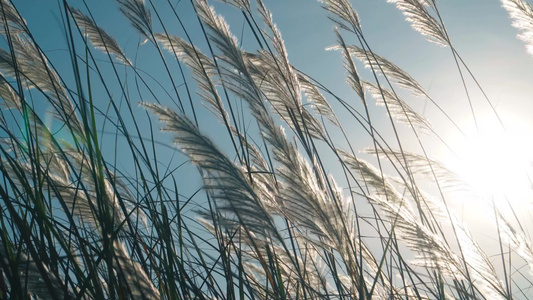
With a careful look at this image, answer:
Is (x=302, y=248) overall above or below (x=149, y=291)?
above

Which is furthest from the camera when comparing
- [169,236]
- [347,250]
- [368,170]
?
[368,170]

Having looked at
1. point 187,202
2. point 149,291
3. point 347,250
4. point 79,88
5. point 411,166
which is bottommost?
point 149,291

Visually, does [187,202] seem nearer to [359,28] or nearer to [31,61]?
[31,61]

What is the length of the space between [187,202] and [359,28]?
1.93 m

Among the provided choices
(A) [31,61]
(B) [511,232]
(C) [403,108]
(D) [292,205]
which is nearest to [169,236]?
(D) [292,205]

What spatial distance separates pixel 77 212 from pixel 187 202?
0.50 metres

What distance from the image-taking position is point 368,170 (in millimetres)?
2945

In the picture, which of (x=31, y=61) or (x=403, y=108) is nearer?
(x=31, y=61)

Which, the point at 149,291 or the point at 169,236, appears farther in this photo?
the point at 169,236

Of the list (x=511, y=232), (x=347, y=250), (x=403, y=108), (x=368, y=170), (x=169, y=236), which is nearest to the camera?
(x=347, y=250)

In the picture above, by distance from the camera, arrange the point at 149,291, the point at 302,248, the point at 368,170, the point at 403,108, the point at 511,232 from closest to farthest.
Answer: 1. the point at 149,291
2. the point at 511,232
3. the point at 302,248
4. the point at 368,170
5. the point at 403,108

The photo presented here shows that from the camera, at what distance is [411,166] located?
3.07 m

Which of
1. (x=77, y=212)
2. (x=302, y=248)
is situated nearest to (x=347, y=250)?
(x=302, y=248)

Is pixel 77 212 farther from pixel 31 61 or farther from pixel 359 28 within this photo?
pixel 359 28
